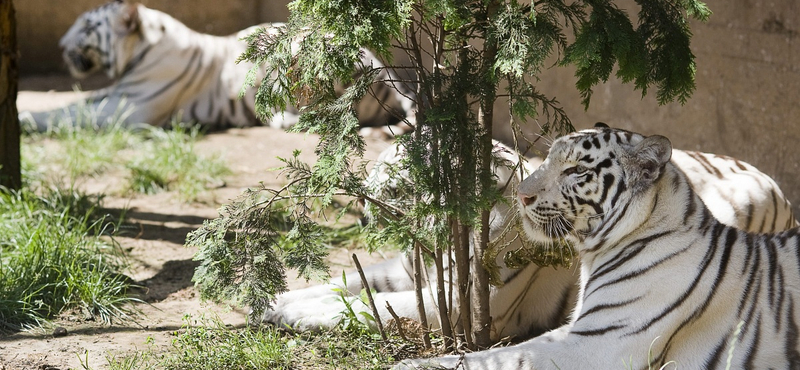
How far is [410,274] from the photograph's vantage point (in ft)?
11.8

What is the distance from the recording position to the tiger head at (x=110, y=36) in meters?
7.12

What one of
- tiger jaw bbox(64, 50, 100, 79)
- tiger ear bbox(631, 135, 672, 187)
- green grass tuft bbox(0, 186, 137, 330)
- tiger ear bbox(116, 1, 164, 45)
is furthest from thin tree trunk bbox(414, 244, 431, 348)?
tiger jaw bbox(64, 50, 100, 79)

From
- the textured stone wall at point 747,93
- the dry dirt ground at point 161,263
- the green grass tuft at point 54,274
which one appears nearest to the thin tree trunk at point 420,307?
the dry dirt ground at point 161,263

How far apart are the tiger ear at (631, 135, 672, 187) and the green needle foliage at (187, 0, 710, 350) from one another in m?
0.18

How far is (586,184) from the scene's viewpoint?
2744 millimetres

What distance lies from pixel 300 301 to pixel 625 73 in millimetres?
1682

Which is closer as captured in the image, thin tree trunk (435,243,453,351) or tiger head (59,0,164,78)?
thin tree trunk (435,243,453,351)

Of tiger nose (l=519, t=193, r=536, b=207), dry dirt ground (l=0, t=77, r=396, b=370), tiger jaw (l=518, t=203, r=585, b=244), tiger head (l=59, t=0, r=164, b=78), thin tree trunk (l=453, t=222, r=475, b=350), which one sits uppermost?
tiger head (l=59, t=0, r=164, b=78)

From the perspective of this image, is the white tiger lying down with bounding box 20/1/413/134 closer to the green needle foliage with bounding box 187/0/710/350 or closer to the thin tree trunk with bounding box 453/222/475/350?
the thin tree trunk with bounding box 453/222/475/350

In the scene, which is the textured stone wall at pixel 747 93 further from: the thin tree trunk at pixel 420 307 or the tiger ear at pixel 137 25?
the tiger ear at pixel 137 25

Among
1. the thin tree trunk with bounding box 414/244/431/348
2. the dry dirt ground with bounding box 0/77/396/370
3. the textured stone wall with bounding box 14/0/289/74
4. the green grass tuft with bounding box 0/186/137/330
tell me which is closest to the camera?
the thin tree trunk with bounding box 414/244/431/348

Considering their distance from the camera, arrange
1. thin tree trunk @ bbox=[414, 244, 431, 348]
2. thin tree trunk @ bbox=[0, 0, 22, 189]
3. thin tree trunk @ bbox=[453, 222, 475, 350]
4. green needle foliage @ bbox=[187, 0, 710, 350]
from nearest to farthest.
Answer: green needle foliage @ bbox=[187, 0, 710, 350] → thin tree trunk @ bbox=[453, 222, 475, 350] → thin tree trunk @ bbox=[414, 244, 431, 348] → thin tree trunk @ bbox=[0, 0, 22, 189]

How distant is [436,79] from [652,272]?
2.87 ft

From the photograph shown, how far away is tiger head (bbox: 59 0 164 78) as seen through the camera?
7117mm
